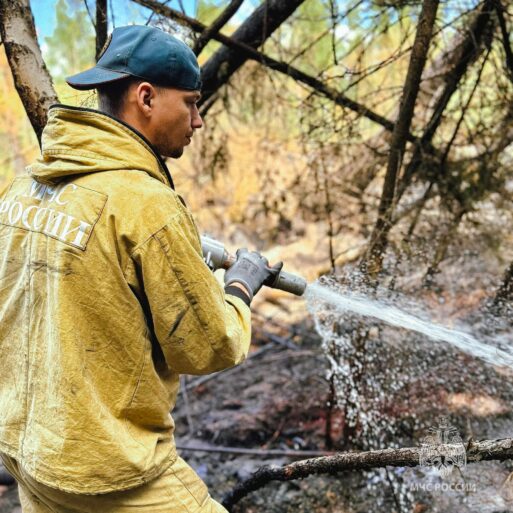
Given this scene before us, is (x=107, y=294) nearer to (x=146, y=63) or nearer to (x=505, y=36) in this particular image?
(x=146, y=63)

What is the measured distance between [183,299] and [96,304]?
22cm

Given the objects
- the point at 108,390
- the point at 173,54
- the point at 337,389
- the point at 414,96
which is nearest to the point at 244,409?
the point at 337,389

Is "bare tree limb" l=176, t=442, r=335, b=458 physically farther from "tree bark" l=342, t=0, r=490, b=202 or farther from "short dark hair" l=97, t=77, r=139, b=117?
"short dark hair" l=97, t=77, r=139, b=117

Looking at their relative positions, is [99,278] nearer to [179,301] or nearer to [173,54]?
[179,301]

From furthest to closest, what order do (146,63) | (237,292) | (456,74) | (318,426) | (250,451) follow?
(318,426)
(250,451)
(456,74)
(237,292)
(146,63)

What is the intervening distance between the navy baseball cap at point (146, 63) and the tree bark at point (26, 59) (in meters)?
0.63

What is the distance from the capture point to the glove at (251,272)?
197 cm

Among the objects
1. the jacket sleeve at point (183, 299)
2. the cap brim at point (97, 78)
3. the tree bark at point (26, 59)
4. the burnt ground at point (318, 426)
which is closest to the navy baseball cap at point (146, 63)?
the cap brim at point (97, 78)

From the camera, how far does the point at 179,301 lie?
4.48 ft

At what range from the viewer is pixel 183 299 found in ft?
4.49

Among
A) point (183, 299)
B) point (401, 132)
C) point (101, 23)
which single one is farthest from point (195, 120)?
point (401, 132)

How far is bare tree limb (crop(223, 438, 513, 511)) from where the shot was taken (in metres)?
1.41

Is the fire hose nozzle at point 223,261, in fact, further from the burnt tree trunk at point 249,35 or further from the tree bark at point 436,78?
the burnt tree trunk at point 249,35

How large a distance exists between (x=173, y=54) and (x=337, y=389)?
2.71 metres
